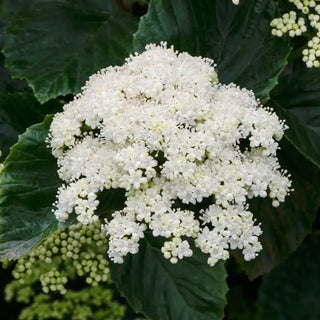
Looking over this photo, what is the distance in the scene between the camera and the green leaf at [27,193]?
3.49 ft

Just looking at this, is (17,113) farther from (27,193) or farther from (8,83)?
(27,193)

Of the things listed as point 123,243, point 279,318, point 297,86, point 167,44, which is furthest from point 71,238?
point 279,318

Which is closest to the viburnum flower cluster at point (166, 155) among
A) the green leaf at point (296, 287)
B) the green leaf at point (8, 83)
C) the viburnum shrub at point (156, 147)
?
the viburnum shrub at point (156, 147)

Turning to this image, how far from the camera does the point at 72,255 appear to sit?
1.22 m

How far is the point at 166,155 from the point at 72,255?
13.5 inches

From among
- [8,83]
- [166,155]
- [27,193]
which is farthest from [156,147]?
[8,83]

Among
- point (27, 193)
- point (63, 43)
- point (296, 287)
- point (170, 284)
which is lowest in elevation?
point (296, 287)

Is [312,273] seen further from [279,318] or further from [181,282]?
[181,282]

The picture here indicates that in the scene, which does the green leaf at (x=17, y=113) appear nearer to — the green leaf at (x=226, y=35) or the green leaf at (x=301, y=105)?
the green leaf at (x=226, y=35)

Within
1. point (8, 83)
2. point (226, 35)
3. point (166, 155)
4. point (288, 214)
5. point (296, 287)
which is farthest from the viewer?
point (296, 287)

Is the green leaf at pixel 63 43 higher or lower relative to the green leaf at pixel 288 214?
higher

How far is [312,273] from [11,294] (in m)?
0.78

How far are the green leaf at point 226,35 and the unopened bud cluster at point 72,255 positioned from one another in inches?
13.6

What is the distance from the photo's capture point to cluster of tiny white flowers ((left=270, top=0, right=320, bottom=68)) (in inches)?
45.4
